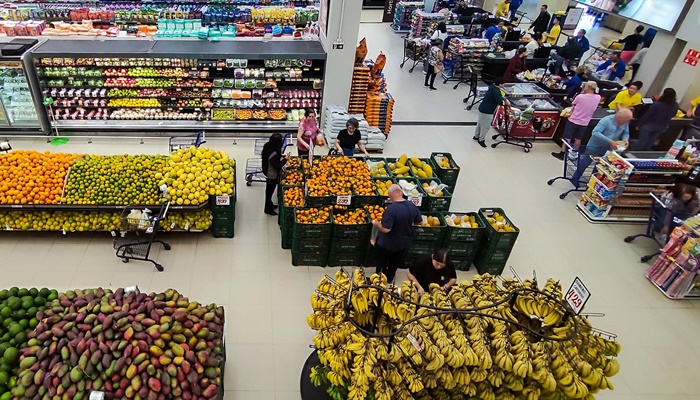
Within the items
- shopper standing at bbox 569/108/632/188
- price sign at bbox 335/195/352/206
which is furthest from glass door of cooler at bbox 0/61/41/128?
shopper standing at bbox 569/108/632/188

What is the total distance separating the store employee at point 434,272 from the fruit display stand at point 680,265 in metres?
3.78

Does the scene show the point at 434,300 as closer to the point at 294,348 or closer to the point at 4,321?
the point at 294,348

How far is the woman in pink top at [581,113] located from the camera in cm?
919

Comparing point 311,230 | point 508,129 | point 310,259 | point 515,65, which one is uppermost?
point 515,65

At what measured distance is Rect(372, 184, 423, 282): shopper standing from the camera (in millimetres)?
5309

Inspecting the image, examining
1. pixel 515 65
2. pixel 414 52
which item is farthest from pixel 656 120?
pixel 414 52

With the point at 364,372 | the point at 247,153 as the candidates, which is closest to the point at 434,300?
the point at 364,372

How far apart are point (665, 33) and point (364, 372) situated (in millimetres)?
12378

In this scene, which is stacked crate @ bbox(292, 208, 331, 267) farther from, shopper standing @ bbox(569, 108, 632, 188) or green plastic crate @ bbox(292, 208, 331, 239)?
shopper standing @ bbox(569, 108, 632, 188)

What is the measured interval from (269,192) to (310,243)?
1379mm

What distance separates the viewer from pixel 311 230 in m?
5.98

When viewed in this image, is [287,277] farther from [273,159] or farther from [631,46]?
[631,46]

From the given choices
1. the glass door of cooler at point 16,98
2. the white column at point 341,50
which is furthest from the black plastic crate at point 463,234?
the glass door of cooler at point 16,98

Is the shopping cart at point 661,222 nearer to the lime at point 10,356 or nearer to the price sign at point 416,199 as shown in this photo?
the price sign at point 416,199
